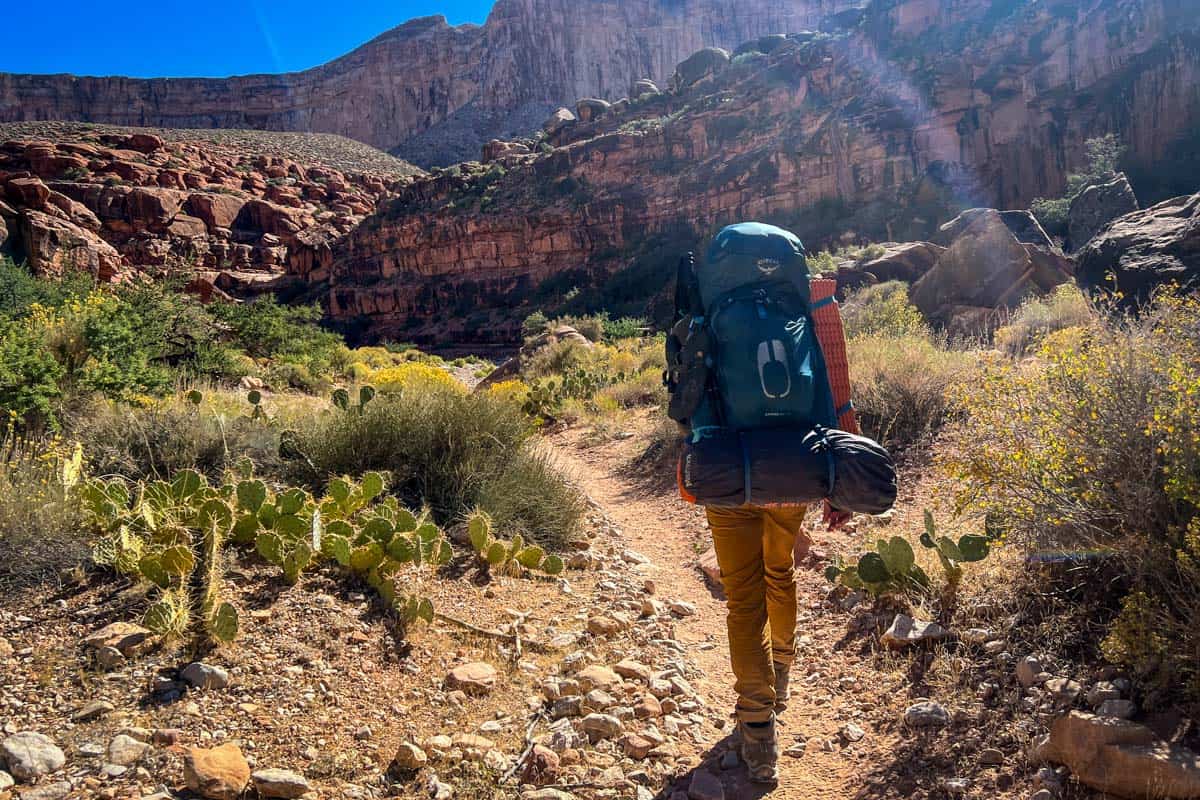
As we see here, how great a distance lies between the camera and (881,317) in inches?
416

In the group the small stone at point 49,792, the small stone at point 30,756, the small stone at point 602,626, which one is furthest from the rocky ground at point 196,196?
the small stone at point 49,792

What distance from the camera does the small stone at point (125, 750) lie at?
2.00m

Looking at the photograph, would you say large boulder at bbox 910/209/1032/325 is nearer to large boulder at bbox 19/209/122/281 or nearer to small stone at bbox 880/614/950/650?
small stone at bbox 880/614/950/650

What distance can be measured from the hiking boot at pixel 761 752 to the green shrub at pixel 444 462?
2.34 m

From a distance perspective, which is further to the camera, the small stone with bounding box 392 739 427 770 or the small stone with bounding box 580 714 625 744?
the small stone with bounding box 580 714 625 744

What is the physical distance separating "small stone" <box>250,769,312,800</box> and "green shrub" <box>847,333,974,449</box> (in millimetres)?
5197

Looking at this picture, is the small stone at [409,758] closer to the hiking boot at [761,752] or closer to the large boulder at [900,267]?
the hiking boot at [761,752]

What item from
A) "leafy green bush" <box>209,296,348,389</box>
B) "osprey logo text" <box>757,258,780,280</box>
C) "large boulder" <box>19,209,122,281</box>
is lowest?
"osprey logo text" <box>757,258,780,280</box>

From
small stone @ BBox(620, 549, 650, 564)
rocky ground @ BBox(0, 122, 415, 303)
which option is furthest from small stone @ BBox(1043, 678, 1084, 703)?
rocky ground @ BBox(0, 122, 415, 303)

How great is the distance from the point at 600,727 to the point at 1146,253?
966cm

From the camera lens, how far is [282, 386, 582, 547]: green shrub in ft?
15.2

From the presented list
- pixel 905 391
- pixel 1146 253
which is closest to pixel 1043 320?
pixel 1146 253

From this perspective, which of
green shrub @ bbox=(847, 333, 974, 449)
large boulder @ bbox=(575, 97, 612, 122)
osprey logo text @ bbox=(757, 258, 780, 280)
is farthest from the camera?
large boulder @ bbox=(575, 97, 612, 122)

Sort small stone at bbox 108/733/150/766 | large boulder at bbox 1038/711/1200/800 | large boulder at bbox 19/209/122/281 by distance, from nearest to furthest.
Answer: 1. large boulder at bbox 1038/711/1200/800
2. small stone at bbox 108/733/150/766
3. large boulder at bbox 19/209/122/281
